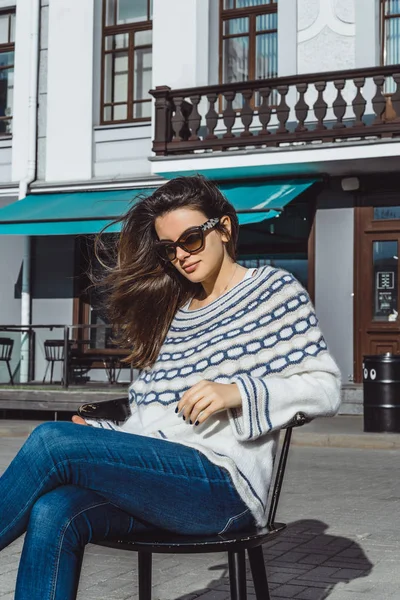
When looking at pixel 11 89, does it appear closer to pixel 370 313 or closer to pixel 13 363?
pixel 13 363

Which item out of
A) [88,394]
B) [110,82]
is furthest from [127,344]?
[110,82]

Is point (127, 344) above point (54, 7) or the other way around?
the other way around

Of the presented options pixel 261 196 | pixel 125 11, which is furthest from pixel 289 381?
pixel 125 11

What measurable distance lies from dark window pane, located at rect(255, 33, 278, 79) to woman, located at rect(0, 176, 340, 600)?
570 inches

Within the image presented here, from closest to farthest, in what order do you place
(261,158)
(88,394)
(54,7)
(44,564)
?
(44,564), (88,394), (261,158), (54,7)

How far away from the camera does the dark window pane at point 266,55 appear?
1725 centimetres

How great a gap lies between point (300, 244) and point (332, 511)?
10.1m

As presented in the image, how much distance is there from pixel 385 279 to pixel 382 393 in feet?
12.6

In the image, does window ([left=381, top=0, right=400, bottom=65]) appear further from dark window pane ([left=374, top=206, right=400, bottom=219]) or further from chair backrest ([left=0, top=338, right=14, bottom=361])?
chair backrest ([left=0, top=338, right=14, bottom=361])

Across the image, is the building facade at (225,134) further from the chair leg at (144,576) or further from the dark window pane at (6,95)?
the chair leg at (144,576)

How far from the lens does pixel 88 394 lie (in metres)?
14.7

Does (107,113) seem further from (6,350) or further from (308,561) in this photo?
(308,561)

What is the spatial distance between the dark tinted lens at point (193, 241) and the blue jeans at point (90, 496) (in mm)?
680

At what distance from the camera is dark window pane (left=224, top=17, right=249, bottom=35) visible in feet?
57.7
